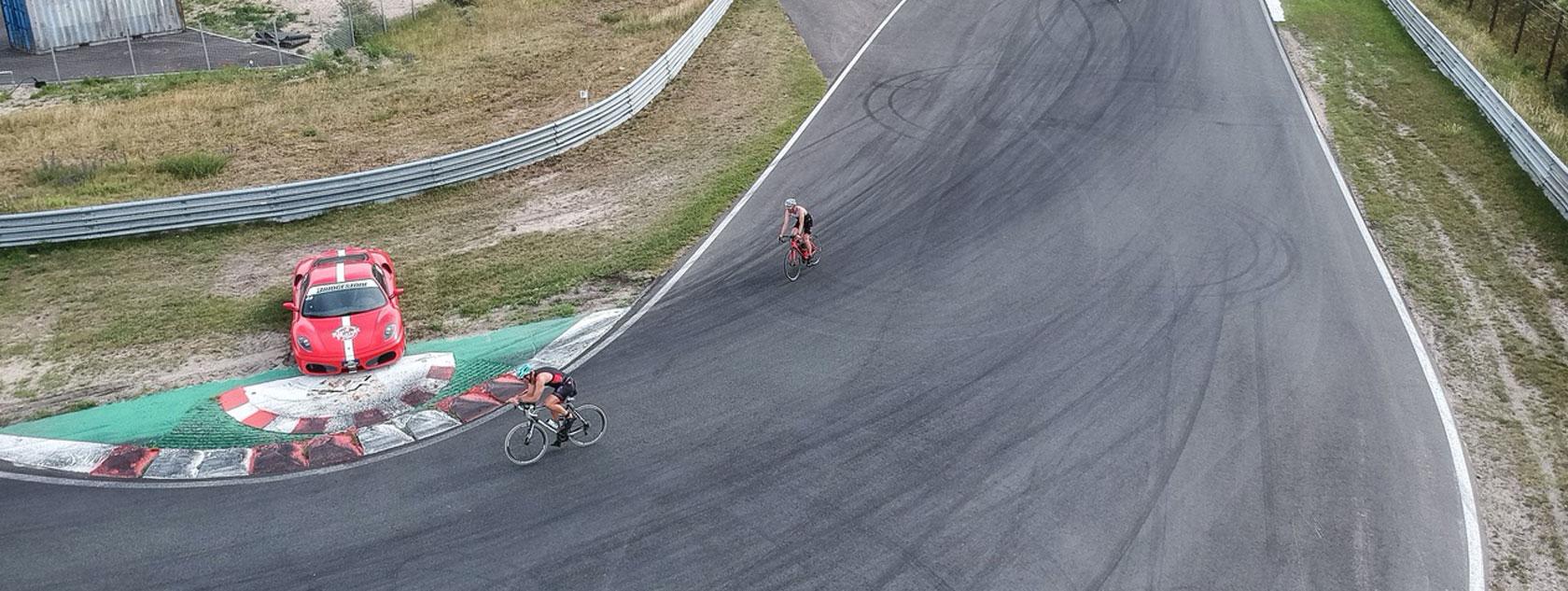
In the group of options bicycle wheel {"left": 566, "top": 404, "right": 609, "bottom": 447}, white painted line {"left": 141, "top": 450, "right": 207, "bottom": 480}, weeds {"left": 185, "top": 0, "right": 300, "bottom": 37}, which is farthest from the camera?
weeds {"left": 185, "top": 0, "right": 300, "bottom": 37}

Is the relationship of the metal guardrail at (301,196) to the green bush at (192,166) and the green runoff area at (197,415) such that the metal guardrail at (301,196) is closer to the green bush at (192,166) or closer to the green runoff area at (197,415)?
the green bush at (192,166)

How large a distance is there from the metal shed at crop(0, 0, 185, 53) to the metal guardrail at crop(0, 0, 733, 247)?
682 inches

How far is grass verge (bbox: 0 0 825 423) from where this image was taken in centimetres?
1794

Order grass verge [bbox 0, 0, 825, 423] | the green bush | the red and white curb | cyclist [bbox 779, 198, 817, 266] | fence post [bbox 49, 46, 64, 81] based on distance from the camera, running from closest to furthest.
→ the red and white curb < grass verge [bbox 0, 0, 825, 423] < cyclist [bbox 779, 198, 817, 266] < the green bush < fence post [bbox 49, 46, 64, 81]

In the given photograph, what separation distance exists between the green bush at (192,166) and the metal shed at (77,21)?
14.1 meters

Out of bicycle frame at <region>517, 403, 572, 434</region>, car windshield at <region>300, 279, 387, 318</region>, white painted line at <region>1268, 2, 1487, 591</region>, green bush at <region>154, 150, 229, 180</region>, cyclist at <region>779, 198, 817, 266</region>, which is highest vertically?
green bush at <region>154, 150, 229, 180</region>

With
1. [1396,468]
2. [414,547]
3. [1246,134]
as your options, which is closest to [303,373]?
[414,547]

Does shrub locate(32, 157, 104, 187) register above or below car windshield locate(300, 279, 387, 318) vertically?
above

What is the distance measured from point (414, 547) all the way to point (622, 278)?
26.9 ft

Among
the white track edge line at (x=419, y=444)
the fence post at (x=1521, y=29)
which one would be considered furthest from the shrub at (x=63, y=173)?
the fence post at (x=1521, y=29)

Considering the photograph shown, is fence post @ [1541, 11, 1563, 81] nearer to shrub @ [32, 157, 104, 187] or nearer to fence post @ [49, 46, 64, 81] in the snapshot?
shrub @ [32, 157, 104, 187]

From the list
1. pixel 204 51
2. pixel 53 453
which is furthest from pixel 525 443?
pixel 204 51

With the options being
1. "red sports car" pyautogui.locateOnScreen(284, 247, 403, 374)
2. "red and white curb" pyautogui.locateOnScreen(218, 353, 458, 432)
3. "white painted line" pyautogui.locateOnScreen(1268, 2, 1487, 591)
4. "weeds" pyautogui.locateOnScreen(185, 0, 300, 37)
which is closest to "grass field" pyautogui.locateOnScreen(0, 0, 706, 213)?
"weeds" pyautogui.locateOnScreen(185, 0, 300, 37)

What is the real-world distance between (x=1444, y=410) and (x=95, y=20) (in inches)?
1604
